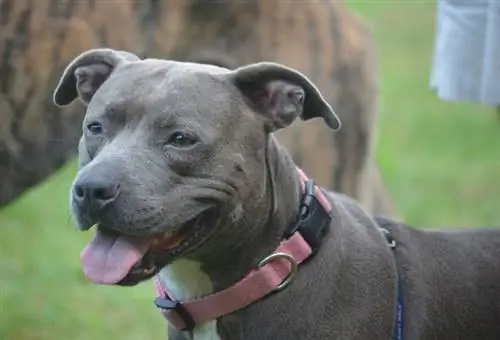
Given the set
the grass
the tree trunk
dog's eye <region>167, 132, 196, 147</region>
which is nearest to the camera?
dog's eye <region>167, 132, 196, 147</region>

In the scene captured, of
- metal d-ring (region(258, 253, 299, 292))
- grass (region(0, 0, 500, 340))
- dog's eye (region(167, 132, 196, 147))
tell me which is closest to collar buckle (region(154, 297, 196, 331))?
metal d-ring (region(258, 253, 299, 292))

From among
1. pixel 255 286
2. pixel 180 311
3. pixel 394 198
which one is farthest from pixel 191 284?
pixel 394 198

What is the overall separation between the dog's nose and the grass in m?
2.22

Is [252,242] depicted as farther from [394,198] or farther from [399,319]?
[394,198]

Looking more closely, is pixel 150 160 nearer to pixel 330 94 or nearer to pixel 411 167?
pixel 330 94

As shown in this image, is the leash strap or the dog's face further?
the leash strap

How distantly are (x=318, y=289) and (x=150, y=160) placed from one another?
2.02 feet

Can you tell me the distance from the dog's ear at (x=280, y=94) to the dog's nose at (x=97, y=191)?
0.52 meters

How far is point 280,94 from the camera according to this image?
367cm

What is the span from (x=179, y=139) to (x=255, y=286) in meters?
0.47

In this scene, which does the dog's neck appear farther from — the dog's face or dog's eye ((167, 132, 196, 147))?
dog's eye ((167, 132, 196, 147))

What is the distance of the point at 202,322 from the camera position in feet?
12.1

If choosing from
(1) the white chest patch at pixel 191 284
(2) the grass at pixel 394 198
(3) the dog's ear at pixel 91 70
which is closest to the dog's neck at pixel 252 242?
(1) the white chest patch at pixel 191 284

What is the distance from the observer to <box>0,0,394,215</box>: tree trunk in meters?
4.93
